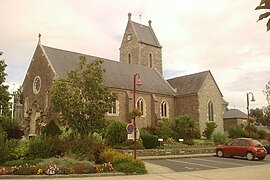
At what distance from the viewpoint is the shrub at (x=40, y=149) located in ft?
43.3

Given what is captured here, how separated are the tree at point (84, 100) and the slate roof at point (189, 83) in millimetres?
19449

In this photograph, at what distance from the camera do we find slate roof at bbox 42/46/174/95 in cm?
2898

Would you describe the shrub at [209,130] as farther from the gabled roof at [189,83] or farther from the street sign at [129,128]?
the street sign at [129,128]

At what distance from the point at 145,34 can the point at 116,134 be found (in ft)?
95.5

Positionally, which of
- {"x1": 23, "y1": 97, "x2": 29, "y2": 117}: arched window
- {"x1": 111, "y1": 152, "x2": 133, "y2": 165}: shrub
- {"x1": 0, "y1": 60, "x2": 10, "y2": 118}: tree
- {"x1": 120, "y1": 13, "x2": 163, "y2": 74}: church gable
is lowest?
{"x1": 111, "y1": 152, "x2": 133, "y2": 165}: shrub

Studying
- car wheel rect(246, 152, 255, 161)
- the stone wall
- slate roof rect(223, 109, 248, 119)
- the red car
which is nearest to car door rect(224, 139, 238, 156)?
the red car

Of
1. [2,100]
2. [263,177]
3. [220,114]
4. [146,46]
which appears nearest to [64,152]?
[263,177]

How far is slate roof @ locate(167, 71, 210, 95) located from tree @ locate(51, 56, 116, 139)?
19449mm

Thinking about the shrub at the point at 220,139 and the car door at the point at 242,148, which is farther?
the shrub at the point at 220,139

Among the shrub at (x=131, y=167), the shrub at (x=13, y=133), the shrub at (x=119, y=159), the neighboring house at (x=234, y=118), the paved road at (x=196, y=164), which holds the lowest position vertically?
the paved road at (x=196, y=164)

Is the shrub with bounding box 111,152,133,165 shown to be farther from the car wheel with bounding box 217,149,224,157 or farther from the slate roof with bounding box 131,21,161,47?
the slate roof with bounding box 131,21,161,47

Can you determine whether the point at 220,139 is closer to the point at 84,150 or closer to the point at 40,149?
the point at 84,150

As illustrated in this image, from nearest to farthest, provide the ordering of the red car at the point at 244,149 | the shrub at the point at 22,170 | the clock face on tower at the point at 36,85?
the shrub at the point at 22,170 < the red car at the point at 244,149 < the clock face on tower at the point at 36,85

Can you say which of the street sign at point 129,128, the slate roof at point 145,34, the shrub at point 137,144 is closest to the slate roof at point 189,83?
the slate roof at point 145,34
